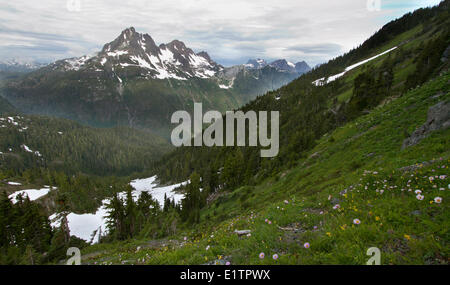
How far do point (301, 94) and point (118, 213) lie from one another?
139m

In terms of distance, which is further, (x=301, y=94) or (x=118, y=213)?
(x=301, y=94)

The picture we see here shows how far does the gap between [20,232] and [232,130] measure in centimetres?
12478

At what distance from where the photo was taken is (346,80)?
120 m

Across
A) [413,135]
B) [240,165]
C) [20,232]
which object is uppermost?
[413,135]

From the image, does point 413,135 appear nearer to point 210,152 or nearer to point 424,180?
point 424,180

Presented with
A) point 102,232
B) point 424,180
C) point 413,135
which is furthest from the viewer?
point 102,232

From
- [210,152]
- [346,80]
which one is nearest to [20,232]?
[210,152]

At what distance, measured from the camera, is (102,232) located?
80.0 m
